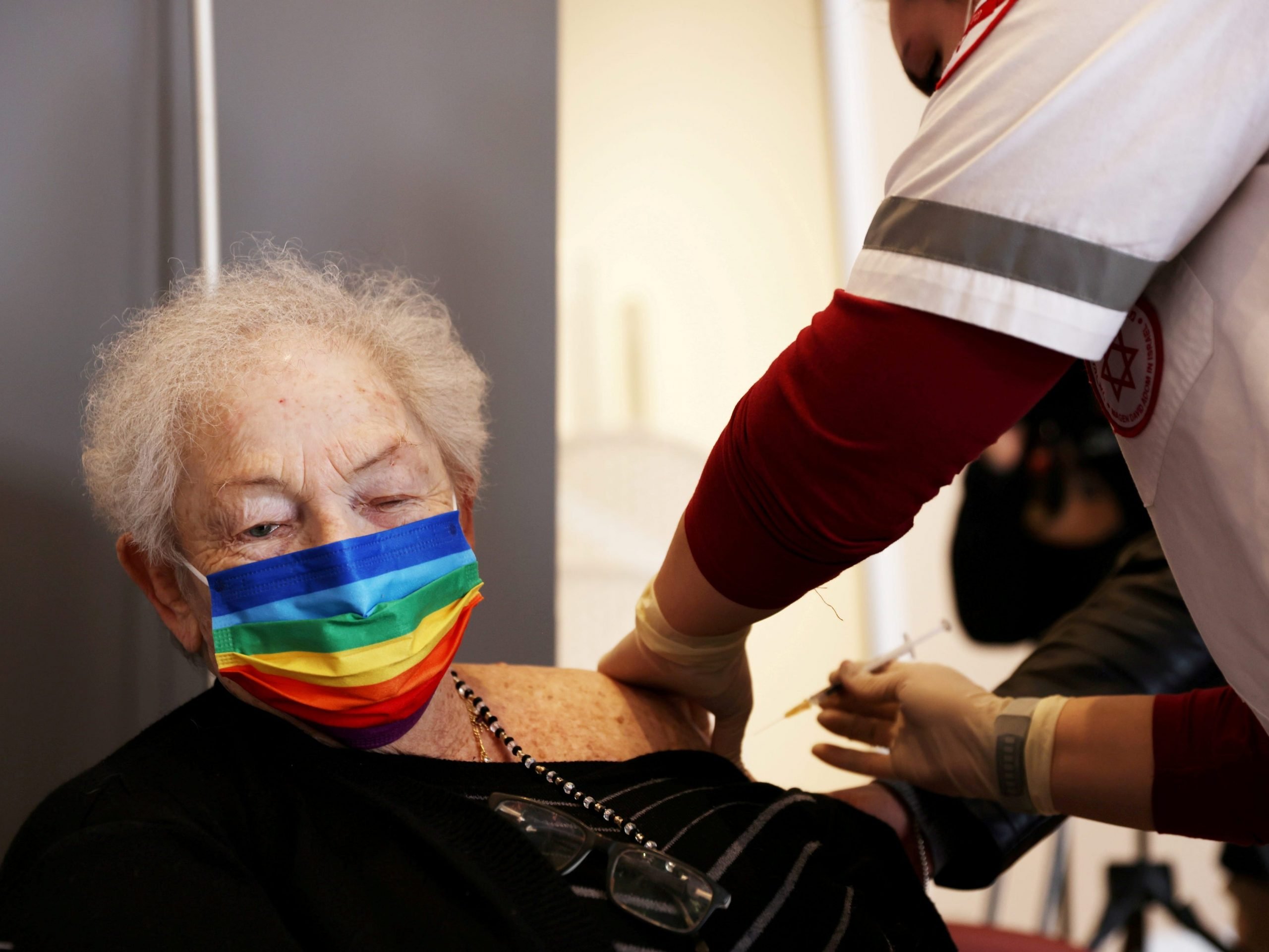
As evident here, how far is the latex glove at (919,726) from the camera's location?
137cm

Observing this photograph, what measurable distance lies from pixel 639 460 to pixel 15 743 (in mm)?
1279

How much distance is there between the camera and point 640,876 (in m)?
0.99

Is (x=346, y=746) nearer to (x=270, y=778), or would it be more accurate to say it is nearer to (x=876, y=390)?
(x=270, y=778)

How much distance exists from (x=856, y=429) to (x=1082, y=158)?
0.87ft

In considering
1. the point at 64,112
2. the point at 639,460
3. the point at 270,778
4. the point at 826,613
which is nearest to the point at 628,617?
the point at 639,460

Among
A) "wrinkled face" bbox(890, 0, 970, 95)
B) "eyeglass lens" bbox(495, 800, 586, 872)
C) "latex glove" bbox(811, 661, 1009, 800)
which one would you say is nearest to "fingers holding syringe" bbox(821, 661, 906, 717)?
"latex glove" bbox(811, 661, 1009, 800)

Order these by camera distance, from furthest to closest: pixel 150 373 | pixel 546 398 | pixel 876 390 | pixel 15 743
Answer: pixel 546 398, pixel 15 743, pixel 150 373, pixel 876 390

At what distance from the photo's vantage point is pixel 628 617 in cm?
212

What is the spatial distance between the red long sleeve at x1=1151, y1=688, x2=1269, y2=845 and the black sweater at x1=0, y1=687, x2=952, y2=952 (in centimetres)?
34

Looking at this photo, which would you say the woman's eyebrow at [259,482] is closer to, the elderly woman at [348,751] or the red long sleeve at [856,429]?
the elderly woman at [348,751]

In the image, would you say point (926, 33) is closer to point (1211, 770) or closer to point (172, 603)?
point (1211, 770)

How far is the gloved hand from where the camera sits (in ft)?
4.31

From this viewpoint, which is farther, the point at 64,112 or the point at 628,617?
the point at 628,617

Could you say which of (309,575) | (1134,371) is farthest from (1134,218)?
(309,575)
